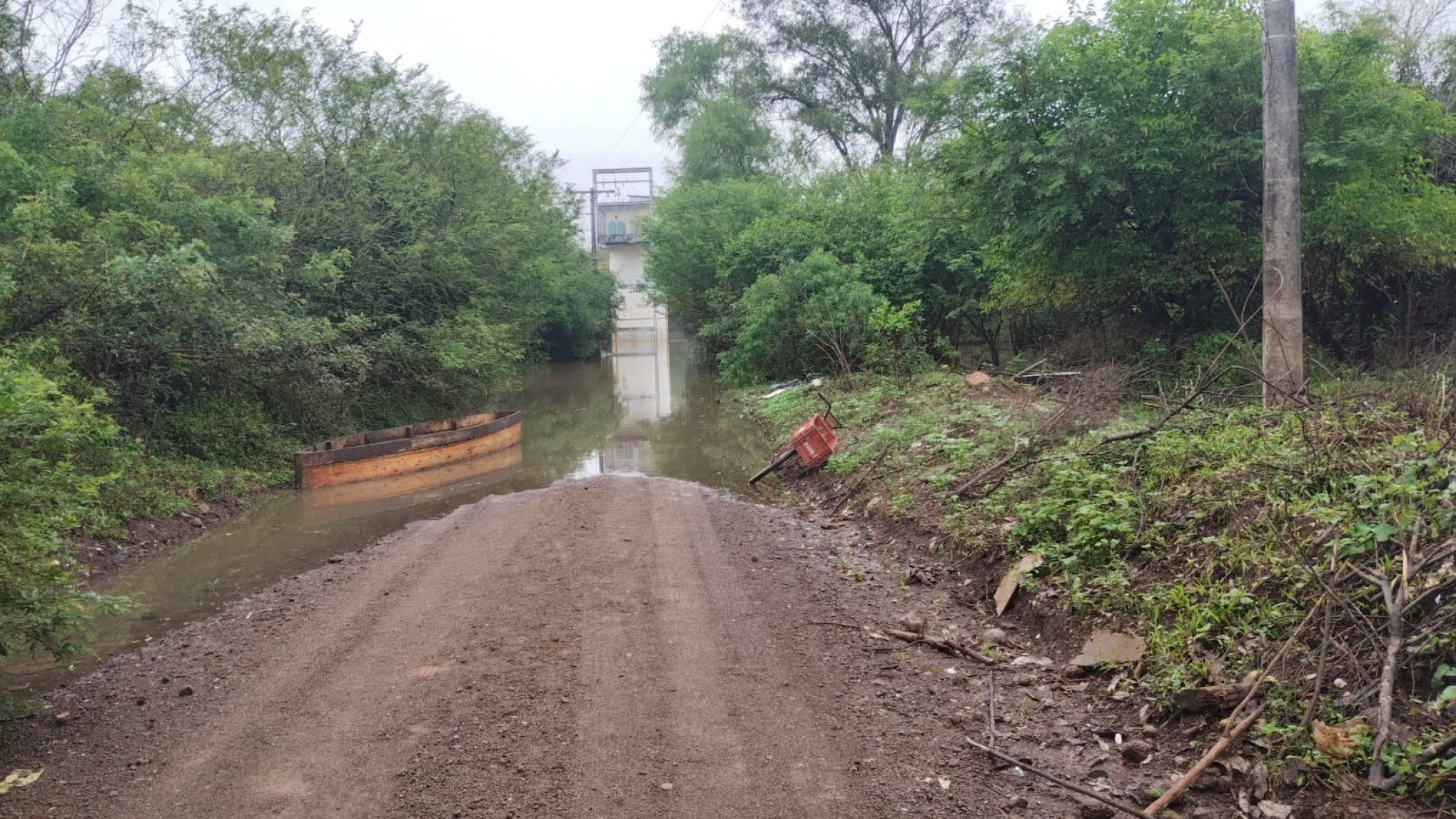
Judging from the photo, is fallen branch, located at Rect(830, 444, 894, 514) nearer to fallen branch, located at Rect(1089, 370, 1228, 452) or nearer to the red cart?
the red cart

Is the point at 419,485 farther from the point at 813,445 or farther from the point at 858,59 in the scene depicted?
the point at 858,59

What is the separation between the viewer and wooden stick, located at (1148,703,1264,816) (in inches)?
152

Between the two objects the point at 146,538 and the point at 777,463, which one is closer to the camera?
the point at 146,538

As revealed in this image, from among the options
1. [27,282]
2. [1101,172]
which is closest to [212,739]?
[27,282]

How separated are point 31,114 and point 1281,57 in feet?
51.9

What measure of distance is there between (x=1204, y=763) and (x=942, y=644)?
2182mm

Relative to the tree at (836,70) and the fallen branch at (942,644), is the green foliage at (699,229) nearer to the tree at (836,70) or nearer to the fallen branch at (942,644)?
the tree at (836,70)

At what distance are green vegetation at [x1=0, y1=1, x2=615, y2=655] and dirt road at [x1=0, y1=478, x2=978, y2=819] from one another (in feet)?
3.35

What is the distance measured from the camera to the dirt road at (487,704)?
4180 millimetres

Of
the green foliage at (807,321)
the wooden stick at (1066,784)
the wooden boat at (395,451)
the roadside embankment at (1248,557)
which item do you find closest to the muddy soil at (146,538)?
the wooden boat at (395,451)

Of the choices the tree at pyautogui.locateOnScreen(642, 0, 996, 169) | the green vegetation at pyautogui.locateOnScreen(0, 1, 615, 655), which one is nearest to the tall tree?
the tree at pyautogui.locateOnScreen(642, 0, 996, 169)

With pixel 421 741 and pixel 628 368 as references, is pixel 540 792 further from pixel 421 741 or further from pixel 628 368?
pixel 628 368

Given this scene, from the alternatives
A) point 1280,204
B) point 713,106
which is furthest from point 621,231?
point 1280,204

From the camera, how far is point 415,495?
45.2 feet
